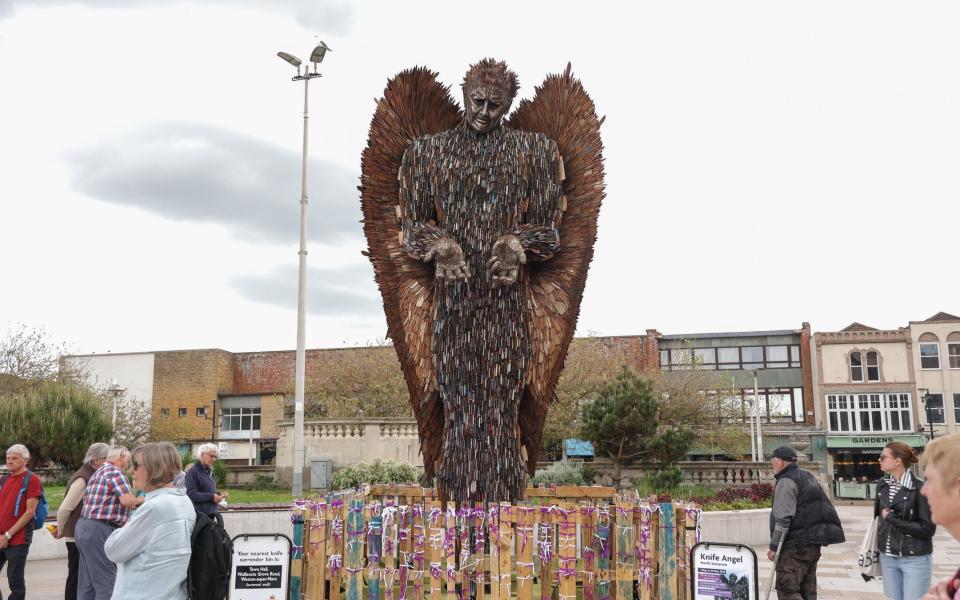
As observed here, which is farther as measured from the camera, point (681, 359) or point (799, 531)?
point (681, 359)

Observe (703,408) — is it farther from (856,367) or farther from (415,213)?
(415,213)

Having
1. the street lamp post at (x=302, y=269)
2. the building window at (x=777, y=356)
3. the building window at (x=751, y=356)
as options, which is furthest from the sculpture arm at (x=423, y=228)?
the building window at (x=777, y=356)

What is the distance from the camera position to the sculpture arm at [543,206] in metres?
7.29

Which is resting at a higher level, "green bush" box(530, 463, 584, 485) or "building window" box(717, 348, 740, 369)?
"building window" box(717, 348, 740, 369)

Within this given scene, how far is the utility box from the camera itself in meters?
21.9

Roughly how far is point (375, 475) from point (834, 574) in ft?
34.1

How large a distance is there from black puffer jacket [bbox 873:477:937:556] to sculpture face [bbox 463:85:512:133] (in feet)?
15.9

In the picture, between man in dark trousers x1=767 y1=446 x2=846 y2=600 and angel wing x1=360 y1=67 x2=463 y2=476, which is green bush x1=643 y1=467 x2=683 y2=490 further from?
man in dark trousers x1=767 y1=446 x2=846 y2=600

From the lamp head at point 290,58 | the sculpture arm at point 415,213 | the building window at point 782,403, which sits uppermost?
the lamp head at point 290,58

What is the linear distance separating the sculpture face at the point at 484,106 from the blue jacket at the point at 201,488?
4597mm

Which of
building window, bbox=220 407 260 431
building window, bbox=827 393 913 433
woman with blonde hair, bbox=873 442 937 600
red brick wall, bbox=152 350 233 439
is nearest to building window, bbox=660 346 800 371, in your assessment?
building window, bbox=827 393 913 433

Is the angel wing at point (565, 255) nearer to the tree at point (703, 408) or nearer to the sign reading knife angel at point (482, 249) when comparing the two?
the sign reading knife angel at point (482, 249)

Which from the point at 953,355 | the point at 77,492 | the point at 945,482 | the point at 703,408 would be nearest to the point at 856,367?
the point at 953,355

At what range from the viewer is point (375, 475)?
18016 millimetres
